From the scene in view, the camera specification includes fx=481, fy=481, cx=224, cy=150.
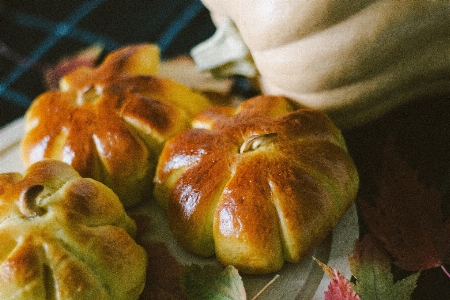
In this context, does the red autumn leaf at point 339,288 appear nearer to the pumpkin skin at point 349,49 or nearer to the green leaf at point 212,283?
the green leaf at point 212,283

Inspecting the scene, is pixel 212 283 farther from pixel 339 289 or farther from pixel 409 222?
pixel 409 222

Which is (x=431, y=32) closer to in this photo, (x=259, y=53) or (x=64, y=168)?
(x=259, y=53)

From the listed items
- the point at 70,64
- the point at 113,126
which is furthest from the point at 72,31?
the point at 113,126

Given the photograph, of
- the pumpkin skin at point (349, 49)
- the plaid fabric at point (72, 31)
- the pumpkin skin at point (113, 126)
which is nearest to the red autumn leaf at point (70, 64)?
the plaid fabric at point (72, 31)

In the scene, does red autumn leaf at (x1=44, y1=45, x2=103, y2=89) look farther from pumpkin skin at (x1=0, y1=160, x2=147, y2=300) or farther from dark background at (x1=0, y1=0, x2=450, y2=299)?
pumpkin skin at (x1=0, y1=160, x2=147, y2=300)

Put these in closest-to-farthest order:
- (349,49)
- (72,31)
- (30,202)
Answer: (30,202)
(349,49)
(72,31)

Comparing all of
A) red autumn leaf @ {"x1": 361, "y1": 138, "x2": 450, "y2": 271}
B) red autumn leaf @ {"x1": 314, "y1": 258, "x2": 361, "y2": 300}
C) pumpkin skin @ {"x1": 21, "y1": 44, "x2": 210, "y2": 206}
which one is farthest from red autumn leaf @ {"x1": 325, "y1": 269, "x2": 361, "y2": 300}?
pumpkin skin @ {"x1": 21, "y1": 44, "x2": 210, "y2": 206}

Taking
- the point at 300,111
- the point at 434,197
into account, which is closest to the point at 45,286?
the point at 300,111

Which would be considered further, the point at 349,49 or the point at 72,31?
the point at 72,31
